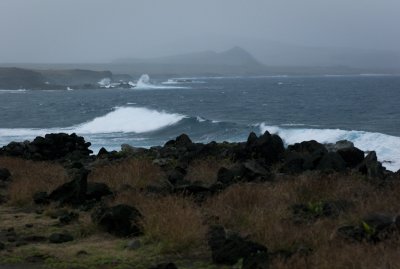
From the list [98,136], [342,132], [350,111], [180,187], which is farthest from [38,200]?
[350,111]

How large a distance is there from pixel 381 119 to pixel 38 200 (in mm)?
49975

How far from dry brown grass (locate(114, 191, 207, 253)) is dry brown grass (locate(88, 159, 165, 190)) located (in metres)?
3.27

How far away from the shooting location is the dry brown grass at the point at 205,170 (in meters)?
12.6

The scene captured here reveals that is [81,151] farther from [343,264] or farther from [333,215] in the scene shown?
[343,264]

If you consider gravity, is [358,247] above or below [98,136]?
above

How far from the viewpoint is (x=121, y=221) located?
8.05 meters

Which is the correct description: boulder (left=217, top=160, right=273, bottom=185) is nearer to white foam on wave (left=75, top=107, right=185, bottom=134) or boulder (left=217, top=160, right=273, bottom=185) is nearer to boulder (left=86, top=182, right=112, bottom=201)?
boulder (left=86, top=182, right=112, bottom=201)

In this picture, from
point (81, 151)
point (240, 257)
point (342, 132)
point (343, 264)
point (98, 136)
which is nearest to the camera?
point (343, 264)

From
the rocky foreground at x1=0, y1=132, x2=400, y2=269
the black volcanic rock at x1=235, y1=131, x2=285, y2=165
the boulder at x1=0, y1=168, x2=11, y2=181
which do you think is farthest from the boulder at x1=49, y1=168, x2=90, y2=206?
the black volcanic rock at x1=235, y1=131, x2=285, y2=165

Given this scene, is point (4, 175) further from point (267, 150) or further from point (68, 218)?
point (267, 150)

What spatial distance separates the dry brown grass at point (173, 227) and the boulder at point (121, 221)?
0.53ft

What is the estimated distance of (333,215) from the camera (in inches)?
312

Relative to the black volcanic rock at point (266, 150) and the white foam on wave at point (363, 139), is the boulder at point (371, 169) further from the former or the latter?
the white foam on wave at point (363, 139)

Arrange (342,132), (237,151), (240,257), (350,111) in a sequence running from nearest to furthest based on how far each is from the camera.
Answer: (240,257)
(237,151)
(342,132)
(350,111)
